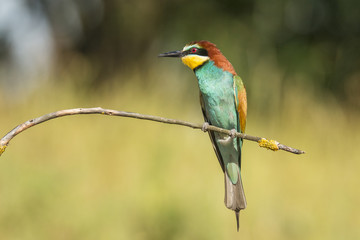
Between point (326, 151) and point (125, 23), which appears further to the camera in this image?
point (125, 23)

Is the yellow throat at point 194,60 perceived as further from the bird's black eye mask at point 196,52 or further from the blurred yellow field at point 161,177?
the blurred yellow field at point 161,177

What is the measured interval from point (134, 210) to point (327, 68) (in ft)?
10.7

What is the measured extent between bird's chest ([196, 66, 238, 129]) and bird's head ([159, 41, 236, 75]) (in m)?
0.14

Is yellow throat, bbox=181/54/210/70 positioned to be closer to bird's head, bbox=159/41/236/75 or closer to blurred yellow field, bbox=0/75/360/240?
bird's head, bbox=159/41/236/75

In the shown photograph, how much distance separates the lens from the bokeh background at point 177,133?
9.86ft

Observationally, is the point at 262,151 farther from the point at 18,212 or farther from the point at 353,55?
the point at 353,55

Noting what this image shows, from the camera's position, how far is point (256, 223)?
3023mm

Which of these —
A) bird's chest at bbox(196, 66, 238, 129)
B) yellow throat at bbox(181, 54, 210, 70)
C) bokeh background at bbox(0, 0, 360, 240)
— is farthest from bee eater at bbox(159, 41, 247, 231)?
bokeh background at bbox(0, 0, 360, 240)

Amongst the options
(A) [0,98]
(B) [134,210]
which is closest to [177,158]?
(B) [134,210]

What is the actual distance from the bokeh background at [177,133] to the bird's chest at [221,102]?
1195 mm

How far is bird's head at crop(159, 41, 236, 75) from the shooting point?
1290mm

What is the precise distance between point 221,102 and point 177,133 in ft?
6.15

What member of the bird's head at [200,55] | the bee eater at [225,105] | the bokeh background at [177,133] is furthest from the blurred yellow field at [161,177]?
the bird's head at [200,55]

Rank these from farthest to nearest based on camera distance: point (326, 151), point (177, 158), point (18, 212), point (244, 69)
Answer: point (244, 69)
point (326, 151)
point (177, 158)
point (18, 212)
